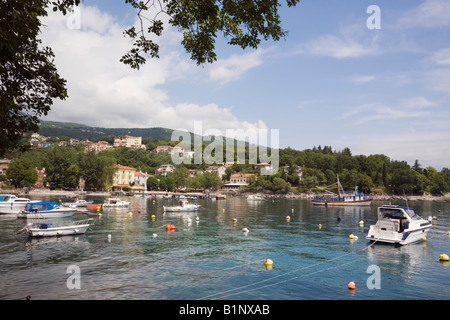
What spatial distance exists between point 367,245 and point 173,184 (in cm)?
13340

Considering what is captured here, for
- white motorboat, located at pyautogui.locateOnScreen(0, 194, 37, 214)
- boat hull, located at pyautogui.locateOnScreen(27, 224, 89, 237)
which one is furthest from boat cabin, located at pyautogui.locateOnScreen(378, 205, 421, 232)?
white motorboat, located at pyautogui.locateOnScreen(0, 194, 37, 214)

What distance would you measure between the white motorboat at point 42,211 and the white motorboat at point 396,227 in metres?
40.4

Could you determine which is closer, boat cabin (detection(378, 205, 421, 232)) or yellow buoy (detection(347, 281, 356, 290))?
yellow buoy (detection(347, 281, 356, 290))

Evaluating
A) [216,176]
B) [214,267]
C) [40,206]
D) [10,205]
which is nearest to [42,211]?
[40,206]

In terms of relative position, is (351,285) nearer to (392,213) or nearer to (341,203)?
(392,213)

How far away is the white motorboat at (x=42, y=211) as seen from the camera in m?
40.6

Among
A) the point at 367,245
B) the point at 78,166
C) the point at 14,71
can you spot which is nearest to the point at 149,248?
the point at 14,71

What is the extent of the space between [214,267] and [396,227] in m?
17.8

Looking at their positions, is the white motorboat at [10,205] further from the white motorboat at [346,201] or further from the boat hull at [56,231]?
the white motorboat at [346,201]

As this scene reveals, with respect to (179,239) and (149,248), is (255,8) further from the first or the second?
(179,239)

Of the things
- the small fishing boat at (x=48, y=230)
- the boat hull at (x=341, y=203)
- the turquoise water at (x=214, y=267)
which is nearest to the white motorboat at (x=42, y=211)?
the turquoise water at (x=214, y=267)

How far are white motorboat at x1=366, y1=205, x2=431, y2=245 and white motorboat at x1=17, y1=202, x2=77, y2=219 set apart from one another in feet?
133

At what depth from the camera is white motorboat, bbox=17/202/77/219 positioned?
133 feet

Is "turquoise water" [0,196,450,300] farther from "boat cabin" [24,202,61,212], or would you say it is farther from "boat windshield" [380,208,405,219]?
"boat cabin" [24,202,61,212]
